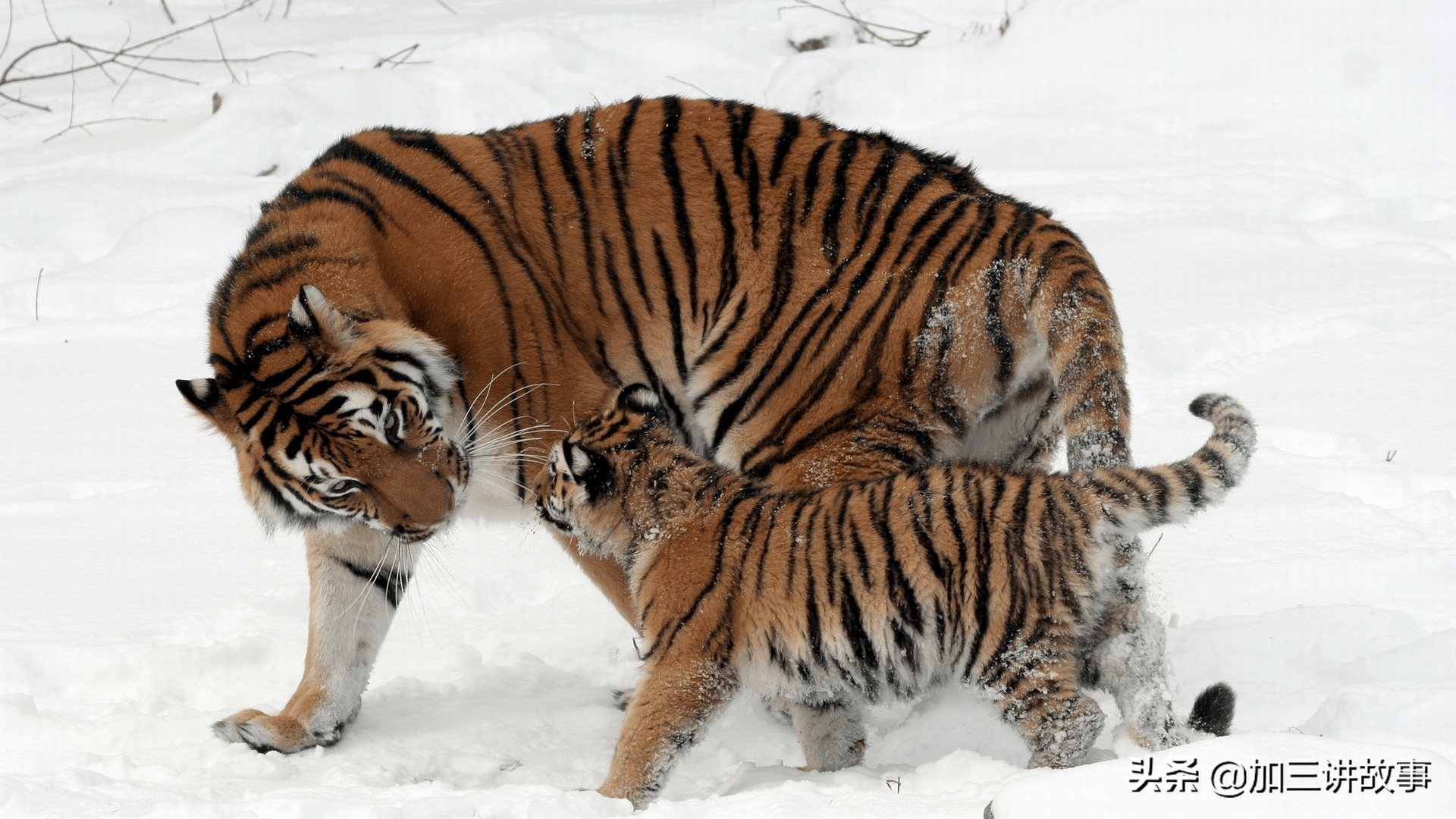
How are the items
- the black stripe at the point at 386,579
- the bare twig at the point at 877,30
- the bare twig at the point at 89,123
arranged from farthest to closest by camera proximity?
the bare twig at the point at 877,30
the bare twig at the point at 89,123
the black stripe at the point at 386,579

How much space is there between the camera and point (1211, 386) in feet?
17.1

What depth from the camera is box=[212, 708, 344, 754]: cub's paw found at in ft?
11.5

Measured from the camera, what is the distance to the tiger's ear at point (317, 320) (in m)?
3.12

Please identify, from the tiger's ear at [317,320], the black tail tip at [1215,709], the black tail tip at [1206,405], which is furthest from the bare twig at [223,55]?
the black tail tip at [1215,709]

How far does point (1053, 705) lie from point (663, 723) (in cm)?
82

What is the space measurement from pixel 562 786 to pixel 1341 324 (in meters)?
3.77

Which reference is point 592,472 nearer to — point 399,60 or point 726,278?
point 726,278

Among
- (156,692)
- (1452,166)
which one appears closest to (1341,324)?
(1452,166)

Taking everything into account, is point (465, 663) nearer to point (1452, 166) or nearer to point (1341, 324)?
point (1341, 324)

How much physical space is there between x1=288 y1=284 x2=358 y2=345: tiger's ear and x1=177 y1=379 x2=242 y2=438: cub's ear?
23 cm

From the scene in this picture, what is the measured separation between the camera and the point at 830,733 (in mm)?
3367

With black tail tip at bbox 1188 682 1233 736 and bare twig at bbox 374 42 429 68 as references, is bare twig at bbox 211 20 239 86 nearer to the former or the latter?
bare twig at bbox 374 42 429 68

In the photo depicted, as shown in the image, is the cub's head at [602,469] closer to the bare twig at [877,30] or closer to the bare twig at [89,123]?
the bare twig at [89,123]

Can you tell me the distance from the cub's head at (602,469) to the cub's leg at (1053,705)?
1.00 metres
